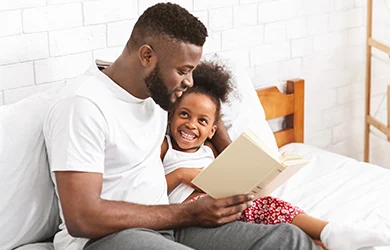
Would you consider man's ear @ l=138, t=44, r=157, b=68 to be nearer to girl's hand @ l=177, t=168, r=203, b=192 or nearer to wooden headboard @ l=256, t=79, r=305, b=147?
girl's hand @ l=177, t=168, r=203, b=192

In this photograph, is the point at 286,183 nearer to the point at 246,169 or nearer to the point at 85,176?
the point at 246,169

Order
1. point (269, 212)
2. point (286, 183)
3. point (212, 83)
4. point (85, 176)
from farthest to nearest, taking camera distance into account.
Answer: point (286, 183) < point (212, 83) < point (269, 212) < point (85, 176)

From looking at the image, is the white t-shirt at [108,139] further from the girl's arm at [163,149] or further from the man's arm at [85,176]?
the girl's arm at [163,149]

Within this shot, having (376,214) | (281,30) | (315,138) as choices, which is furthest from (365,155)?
(376,214)

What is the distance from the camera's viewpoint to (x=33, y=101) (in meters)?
1.91

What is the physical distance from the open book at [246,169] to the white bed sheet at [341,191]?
0.35m

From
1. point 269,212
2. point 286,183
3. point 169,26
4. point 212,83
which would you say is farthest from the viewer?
point 286,183

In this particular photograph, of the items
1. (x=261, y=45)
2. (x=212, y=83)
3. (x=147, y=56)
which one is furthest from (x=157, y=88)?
(x=261, y=45)

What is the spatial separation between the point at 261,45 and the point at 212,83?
0.62 m

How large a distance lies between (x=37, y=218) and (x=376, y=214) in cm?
94

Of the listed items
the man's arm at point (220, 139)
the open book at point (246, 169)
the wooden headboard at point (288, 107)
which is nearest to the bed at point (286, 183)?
the wooden headboard at point (288, 107)

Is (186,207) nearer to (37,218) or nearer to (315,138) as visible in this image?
(37,218)

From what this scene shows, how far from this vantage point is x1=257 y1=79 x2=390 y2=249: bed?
207cm

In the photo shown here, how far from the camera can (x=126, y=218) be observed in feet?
5.58
